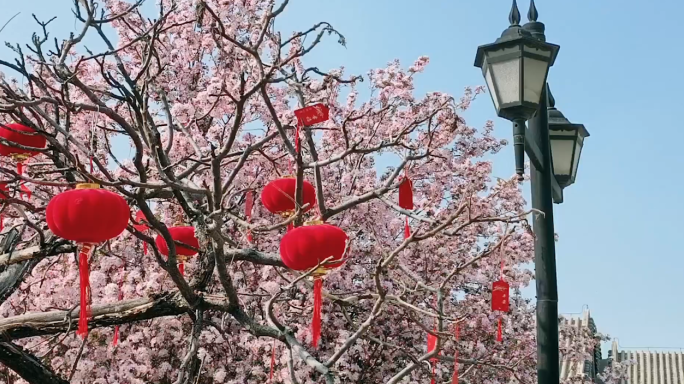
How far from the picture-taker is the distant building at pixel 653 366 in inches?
813

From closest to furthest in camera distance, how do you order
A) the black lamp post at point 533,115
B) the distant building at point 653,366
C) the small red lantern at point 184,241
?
the black lamp post at point 533,115 < the small red lantern at point 184,241 < the distant building at point 653,366

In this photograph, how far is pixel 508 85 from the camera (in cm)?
475

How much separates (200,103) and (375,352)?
3.69 meters

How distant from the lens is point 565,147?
5.68 metres

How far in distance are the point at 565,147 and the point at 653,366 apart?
17.8m

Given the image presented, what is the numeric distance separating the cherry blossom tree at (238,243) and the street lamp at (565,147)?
49 centimetres

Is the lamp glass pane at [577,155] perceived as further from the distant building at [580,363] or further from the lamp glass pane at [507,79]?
the distant building at [580,363]

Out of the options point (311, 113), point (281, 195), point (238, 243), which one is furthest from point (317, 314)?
point (238, 243)

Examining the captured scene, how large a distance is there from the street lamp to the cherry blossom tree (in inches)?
19.3

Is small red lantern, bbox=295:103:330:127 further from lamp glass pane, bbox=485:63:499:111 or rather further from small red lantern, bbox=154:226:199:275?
small red lantern, bbox=154:226:199:275

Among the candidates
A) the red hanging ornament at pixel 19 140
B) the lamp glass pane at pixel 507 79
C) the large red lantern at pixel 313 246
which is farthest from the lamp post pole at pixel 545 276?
the red hanging ornament at pixel 19 140

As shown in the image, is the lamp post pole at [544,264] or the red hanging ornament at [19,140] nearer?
the lamp post pole at [544,264]

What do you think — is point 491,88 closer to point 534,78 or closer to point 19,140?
point 534,78

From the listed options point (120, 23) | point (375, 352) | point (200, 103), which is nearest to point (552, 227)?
point (375, 352)
